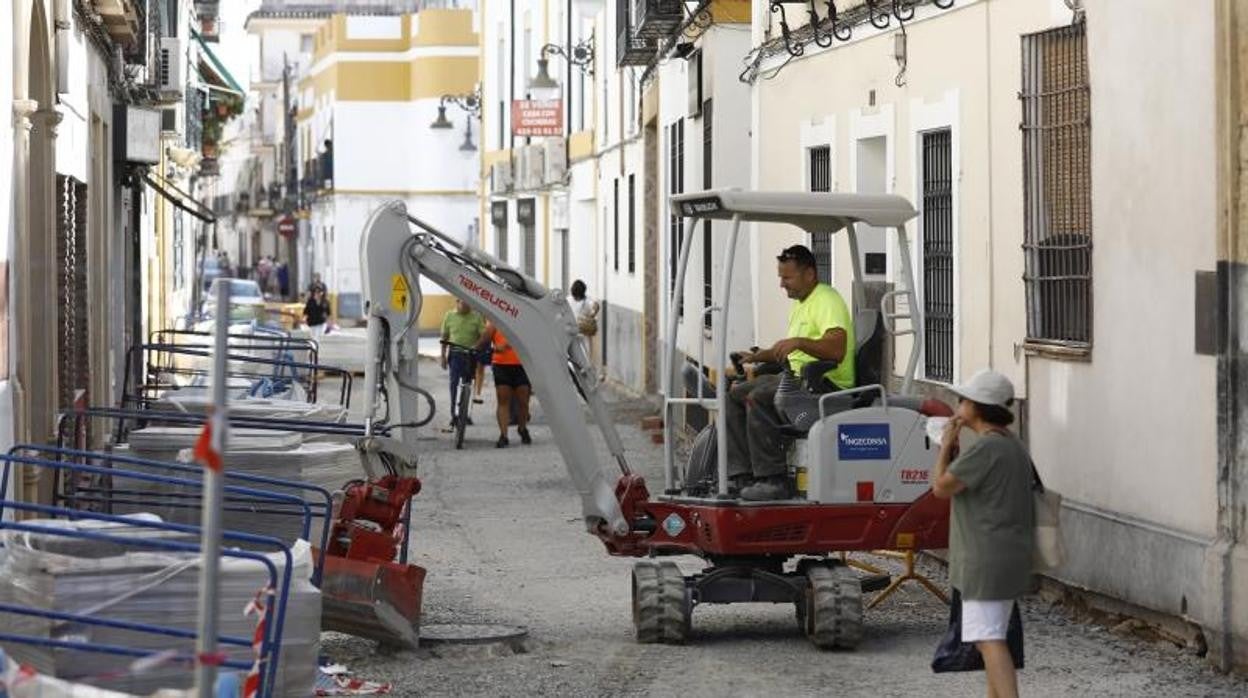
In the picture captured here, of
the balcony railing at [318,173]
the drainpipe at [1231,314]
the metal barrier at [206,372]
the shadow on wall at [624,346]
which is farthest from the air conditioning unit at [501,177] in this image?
the drainpipe at [1231,314]

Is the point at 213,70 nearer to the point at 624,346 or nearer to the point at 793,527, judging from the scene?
the point at 624,346

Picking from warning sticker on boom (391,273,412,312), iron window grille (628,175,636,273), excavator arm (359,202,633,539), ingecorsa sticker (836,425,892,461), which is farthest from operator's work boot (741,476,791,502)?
iron window grille (628,175,636,273)

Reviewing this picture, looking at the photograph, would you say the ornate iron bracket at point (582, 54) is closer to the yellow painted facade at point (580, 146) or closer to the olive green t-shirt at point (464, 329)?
the yellow painted facade at point (580, 146)

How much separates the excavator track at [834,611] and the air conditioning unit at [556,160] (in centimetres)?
2804

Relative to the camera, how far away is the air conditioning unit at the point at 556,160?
39.5 m

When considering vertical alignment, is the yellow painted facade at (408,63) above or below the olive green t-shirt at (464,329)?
above

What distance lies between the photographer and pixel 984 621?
892 centimetres

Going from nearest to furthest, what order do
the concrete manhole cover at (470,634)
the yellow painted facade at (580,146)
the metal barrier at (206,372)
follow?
the concrete manhole cover at (470,634) < the metal barrier at (206,372) < the yellow painted facade at (580,146)

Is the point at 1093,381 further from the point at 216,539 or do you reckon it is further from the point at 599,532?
the point at 216,539

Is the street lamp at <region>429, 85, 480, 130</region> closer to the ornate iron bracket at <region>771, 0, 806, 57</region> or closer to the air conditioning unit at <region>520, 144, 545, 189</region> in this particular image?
the air conditioning unit at <region>520, 144, 545, 189</region>

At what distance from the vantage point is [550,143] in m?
40.2

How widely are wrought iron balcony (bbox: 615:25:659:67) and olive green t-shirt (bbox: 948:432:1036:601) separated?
685 inches

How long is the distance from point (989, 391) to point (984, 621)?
848 mm

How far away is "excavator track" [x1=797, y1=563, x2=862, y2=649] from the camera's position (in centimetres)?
1136
